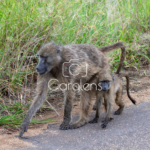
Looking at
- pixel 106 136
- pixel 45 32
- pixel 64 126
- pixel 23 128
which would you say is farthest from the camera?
pixel 45 32

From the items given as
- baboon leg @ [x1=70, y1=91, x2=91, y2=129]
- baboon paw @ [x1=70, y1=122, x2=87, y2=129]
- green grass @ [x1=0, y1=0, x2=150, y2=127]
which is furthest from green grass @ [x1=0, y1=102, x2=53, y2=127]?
baboon leg @ [x1=70, y1=91, x2=91, y2=129]

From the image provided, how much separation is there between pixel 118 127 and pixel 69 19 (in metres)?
2.61

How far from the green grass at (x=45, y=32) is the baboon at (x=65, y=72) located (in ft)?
2.05

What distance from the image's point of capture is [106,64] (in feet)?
13.0

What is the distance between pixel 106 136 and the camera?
295 cm

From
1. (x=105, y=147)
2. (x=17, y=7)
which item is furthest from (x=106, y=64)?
(x=17, y=7)

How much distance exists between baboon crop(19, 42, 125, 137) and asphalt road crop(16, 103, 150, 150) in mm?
227

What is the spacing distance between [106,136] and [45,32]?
2.48 metres

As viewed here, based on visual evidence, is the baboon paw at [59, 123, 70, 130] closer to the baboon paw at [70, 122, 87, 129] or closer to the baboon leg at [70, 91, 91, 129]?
the baboon paw at [70, 122, 87, 129]

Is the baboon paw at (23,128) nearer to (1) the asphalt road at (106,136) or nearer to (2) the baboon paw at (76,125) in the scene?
(1) the asphalt road at (106,136)

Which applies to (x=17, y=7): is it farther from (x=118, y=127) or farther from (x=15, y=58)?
(x=118, y=127)

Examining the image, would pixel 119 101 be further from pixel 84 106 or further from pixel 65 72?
pixel 65 72

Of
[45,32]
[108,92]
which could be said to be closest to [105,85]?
[108,92]

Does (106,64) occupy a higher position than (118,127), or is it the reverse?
(106,64)
